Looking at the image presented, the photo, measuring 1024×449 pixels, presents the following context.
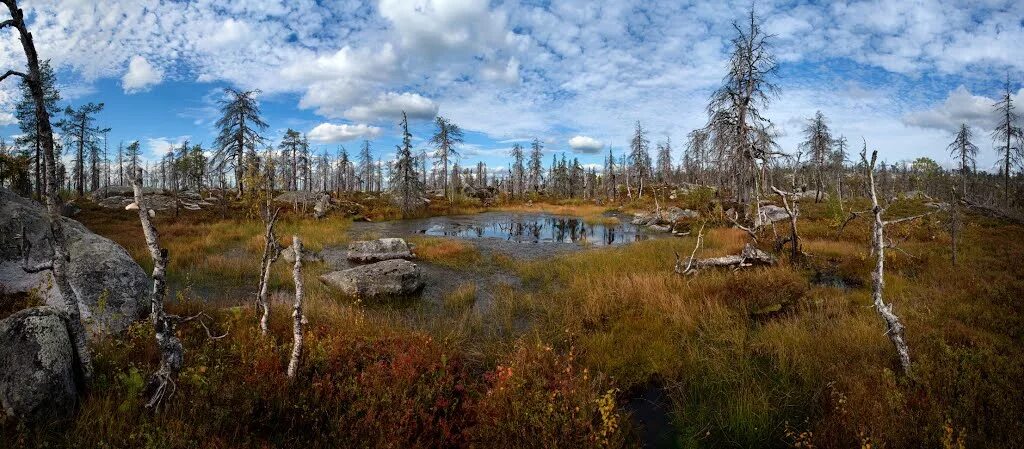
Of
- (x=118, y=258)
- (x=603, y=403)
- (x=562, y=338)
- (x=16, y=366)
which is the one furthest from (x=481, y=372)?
(x=118, y=258)

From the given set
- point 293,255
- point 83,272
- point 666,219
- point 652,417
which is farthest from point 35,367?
point 666,219

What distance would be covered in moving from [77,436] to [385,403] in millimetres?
2637

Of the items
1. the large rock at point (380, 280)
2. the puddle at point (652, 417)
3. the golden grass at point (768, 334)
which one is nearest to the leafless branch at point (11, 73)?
the golden grass at point (768, 334)

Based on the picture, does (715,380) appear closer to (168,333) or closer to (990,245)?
(168,333)

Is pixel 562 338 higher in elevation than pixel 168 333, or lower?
lower

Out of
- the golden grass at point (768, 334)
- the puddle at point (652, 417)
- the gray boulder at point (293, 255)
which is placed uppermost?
the gray boulder at point (293, 255)

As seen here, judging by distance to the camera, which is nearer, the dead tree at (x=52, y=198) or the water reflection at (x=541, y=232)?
the dead tree at (x=52, y=198)

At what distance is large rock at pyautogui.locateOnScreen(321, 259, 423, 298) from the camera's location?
33.9 ft

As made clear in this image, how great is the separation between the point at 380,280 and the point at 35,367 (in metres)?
7.21

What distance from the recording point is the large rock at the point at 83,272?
256 inches

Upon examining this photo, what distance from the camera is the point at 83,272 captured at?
6.86m

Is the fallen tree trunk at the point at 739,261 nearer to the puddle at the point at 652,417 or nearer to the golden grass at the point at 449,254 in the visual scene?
the puddle at the point at 652,417

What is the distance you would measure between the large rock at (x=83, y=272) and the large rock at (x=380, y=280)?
157 inches

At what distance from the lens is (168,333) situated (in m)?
4.26
